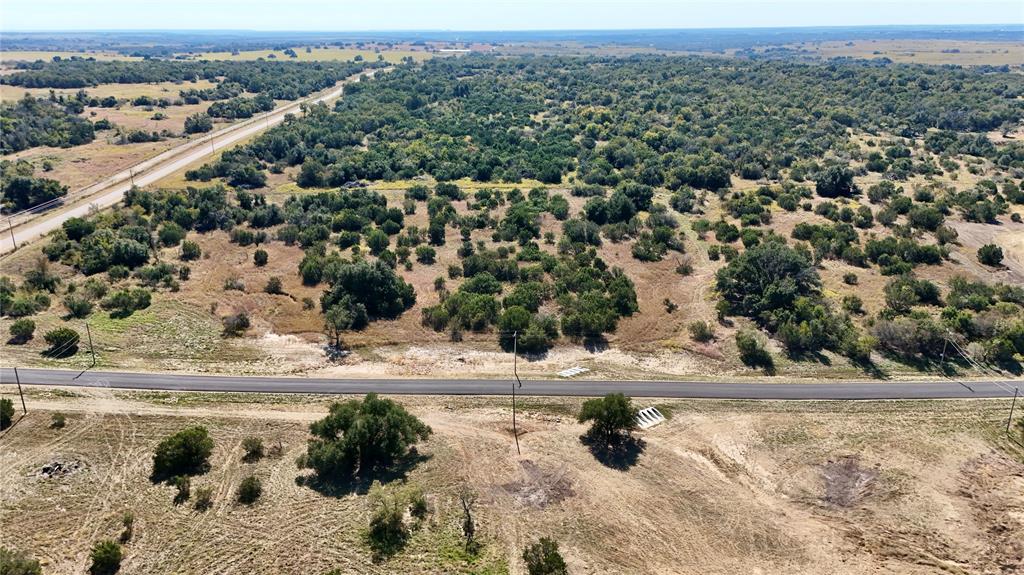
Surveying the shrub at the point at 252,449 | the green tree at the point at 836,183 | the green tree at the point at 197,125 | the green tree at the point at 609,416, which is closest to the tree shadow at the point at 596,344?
the green tree at the point at 609,416

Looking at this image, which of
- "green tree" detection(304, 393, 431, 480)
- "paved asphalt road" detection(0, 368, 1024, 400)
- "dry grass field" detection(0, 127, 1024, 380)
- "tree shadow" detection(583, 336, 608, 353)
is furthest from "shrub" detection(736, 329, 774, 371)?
"green tree" detection(304, 393, 431, 480)

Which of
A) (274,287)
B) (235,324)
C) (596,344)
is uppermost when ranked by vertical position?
(274,287)

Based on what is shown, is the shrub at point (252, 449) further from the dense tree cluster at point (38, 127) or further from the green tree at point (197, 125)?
the green tree at point (197, 125)

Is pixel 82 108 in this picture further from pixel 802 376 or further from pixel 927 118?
pixel 927 118

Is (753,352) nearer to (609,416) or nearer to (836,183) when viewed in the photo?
(609,416)

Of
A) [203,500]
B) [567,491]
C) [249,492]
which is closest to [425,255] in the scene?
[249,492]

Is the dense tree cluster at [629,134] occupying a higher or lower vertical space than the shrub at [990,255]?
higher
